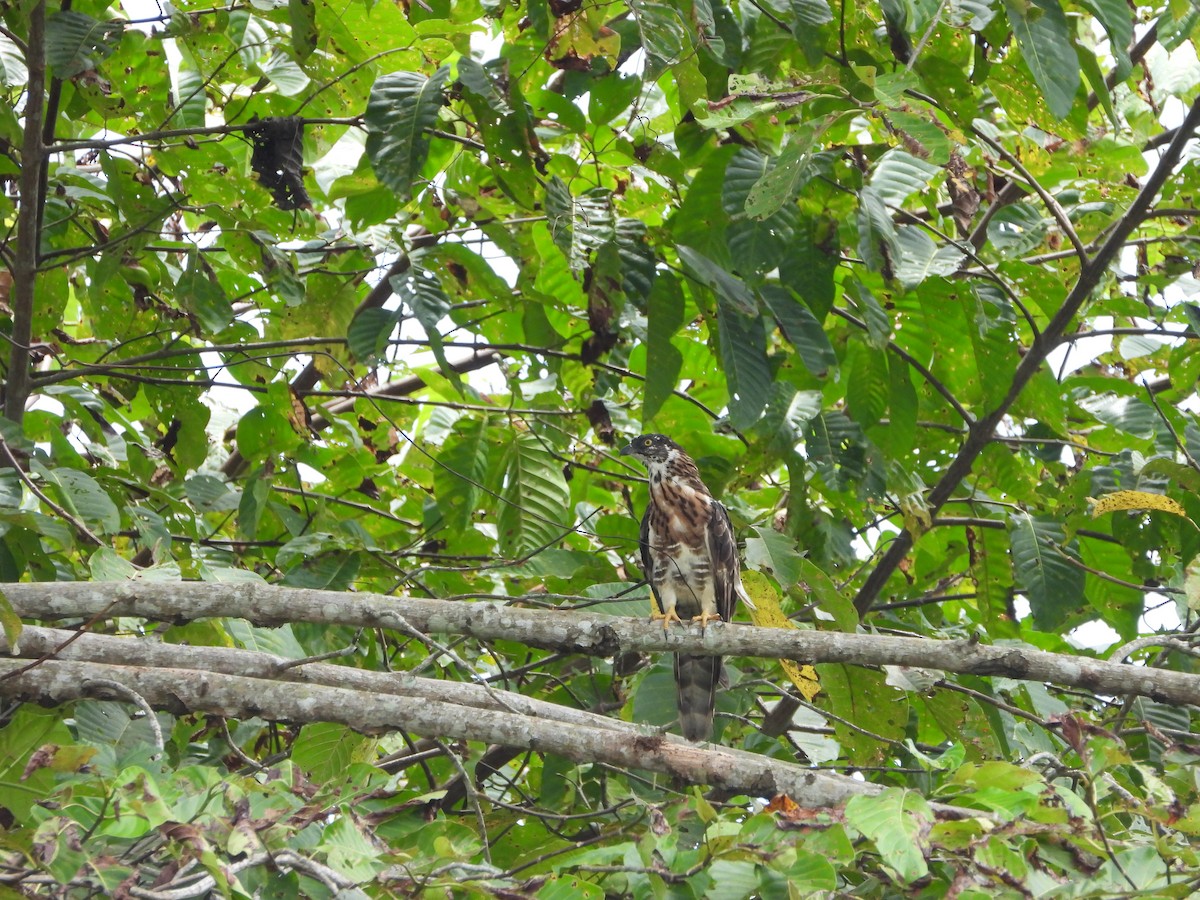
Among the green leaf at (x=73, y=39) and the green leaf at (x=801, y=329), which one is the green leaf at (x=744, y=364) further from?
the green leaf at (x=73, y=39)

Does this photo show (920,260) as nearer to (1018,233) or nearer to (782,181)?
(1018,233)

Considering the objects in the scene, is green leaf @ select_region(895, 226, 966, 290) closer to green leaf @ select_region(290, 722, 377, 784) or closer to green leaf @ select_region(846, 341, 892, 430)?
green leaf @ select_region(846, 341, 892, 430)

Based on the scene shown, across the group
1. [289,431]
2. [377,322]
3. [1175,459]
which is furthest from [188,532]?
[1175,459]

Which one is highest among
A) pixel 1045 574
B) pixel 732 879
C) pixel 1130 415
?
pixel 732 879

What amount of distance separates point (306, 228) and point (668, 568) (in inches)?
76.2

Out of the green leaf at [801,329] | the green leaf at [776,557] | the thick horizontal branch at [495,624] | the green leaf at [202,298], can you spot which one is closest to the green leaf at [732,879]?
the thick horizontal branch at [495,624]

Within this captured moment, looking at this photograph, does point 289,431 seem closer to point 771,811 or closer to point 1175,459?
point 771,811

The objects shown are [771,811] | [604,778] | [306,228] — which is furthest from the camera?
[306,228]

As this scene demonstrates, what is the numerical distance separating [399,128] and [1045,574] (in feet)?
8.16

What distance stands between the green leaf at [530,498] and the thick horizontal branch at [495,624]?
1.27 metres

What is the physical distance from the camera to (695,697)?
407cm

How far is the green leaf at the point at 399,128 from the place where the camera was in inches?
131

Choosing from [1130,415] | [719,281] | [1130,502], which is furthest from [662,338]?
[1130,415]

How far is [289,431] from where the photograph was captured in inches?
173
